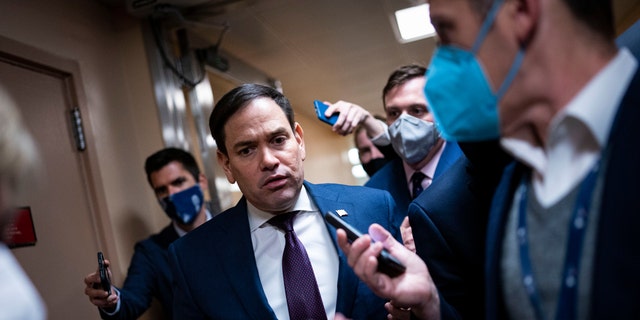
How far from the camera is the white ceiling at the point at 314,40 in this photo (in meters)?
3.38

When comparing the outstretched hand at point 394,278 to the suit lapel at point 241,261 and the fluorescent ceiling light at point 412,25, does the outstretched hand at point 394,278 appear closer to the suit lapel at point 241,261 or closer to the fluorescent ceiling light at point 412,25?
the suit lapel at point 241,261

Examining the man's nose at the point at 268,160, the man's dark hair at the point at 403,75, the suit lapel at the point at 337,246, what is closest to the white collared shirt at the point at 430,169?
the man's dark hair at the point at 403,75

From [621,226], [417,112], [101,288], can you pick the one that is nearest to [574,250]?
[621,226]

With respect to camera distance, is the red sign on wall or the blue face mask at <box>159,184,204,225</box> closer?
the red sign on wall

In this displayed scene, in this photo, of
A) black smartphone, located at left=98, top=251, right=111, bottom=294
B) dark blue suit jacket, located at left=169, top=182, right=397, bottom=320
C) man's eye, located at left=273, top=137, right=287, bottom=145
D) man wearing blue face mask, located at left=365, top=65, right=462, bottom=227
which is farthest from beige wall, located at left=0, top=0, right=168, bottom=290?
man wearing blue face mask, located at left=365, top=65, right=462, bottom=227

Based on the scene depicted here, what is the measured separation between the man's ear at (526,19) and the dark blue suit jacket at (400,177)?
1.17 metres

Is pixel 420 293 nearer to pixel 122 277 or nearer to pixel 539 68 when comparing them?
pixel 539 68

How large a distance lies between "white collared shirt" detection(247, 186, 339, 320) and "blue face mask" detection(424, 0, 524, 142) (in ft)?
Answer: 2.51

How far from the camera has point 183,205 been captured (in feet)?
8.68

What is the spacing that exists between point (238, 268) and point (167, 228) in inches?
48.7

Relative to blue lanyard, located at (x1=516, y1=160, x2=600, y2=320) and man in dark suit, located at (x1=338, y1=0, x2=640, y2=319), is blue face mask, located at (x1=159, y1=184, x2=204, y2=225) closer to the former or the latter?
man in dark suit, located at (x1=338, y1=0, x2=640, y2=319)

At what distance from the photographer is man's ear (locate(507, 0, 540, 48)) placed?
2.56 ft

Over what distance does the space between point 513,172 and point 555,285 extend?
0.25 meters

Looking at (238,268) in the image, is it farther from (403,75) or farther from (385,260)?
(403,75)
